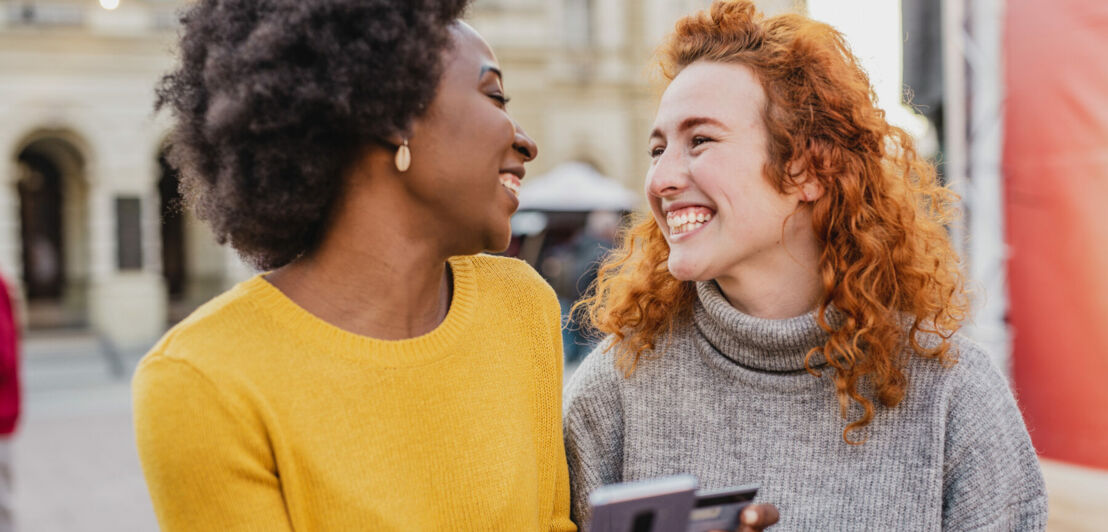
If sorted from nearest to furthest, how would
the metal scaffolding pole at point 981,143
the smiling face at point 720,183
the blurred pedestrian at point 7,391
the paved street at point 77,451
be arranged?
the smiling face at point 720,183, the blurred pedestrian at point 7,391, the metal scaffolding pole at point 981,143, the paved street at point 77,451

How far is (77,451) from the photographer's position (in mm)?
7145

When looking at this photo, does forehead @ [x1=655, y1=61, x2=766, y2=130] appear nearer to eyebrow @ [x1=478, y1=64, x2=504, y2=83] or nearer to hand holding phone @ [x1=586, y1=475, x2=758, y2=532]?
eyebrow @ [x1=478, y1=64, x2=504, y2=83]

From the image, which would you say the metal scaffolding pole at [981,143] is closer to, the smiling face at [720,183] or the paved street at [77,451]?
the smiling face at [720,183]

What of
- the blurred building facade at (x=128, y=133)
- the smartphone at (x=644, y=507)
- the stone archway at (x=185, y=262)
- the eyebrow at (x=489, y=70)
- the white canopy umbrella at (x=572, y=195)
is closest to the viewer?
the smartphone at (x=644, y=507)

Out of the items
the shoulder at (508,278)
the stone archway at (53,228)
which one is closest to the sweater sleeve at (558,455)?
the shoulder at (508,278)

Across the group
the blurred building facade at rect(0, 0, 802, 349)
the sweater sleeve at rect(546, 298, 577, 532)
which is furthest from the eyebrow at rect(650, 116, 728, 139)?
the blurred building facade at rect(0, 0, 802, 349)

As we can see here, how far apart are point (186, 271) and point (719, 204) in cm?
1593

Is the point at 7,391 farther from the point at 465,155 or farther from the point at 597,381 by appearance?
the point at 465,155

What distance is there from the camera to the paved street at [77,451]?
5258 millimetres

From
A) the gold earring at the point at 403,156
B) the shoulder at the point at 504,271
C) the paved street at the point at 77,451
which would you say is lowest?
the paved street at the point at 77,451

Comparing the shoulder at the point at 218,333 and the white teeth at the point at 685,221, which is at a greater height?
the white teeth at the point at 685,221

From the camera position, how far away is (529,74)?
54.0 ft

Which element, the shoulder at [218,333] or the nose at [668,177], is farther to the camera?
the nose at [668,177]

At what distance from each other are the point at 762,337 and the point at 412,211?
77cm
